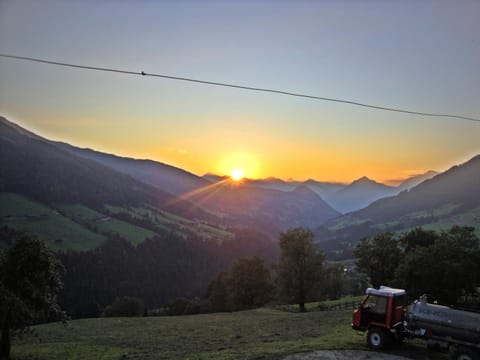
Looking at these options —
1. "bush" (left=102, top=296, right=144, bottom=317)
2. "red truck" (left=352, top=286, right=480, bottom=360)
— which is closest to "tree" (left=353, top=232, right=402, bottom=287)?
"red truck" (left=352, top=286, right=480, bottom=360)

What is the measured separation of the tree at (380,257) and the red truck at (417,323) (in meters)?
31.1

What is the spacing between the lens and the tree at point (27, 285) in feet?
62.3

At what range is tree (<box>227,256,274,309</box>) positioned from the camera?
62.3 meters

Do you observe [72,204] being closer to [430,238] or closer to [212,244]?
[212,244]

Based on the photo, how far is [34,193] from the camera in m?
184

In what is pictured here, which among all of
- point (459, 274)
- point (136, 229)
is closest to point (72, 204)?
point (136, 229)

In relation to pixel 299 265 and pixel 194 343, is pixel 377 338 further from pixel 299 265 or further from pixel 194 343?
pixel 299 265

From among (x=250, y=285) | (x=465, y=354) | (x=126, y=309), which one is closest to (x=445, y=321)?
(x=465, y=354)

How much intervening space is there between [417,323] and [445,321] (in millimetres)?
1166

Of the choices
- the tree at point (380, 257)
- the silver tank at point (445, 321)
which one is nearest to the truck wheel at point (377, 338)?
the silver tank at point (445, 321)

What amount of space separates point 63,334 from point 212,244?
16909 cm

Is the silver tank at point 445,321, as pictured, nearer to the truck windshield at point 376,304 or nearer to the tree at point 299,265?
the truck windshield at point 376,304

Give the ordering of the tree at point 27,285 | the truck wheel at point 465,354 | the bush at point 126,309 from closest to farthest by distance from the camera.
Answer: the truck wheel at point 465,354 < the tree at point 27,285 < the bush at point 126,309

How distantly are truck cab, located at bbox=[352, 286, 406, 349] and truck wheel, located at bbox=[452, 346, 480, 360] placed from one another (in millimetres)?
2527
